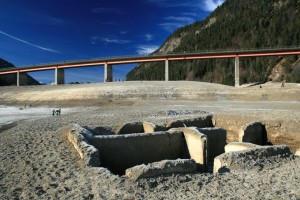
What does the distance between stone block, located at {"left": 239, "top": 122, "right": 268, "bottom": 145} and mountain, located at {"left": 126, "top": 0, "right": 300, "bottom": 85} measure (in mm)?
85673

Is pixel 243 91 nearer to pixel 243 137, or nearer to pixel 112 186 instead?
pixel 243 137

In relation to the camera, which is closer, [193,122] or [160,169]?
[160,169]

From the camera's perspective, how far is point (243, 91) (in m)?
51.3

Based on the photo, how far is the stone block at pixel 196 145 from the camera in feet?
44.7

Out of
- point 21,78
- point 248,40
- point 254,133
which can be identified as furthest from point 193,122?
point 248,40

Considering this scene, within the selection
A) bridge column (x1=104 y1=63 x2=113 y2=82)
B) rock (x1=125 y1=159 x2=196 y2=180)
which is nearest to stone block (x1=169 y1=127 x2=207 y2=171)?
rock (x1=125 y1=159 x2=196 y2=180)

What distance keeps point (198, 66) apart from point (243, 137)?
147996mm

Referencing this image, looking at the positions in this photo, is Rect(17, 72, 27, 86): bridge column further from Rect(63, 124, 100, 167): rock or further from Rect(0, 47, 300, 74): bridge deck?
Rect(63, 124, 100, 167): rock

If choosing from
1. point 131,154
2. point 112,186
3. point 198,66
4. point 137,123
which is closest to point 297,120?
point 137,123

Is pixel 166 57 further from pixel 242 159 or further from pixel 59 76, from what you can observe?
pixel 242 159

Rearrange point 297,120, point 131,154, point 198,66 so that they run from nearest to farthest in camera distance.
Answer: point 131,154
point 297,120
point 198,66

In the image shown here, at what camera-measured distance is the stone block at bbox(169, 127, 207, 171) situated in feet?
44.7

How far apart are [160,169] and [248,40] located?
15846 cm

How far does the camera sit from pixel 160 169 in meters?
8.84
